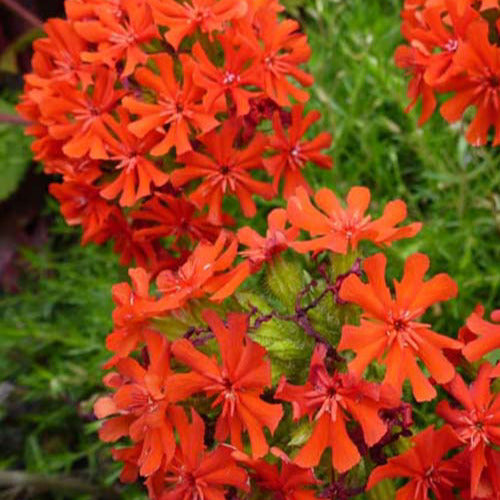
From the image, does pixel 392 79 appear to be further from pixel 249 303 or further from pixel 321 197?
pixel 249 303

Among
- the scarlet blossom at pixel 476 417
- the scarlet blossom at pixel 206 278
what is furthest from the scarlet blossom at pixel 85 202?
the scarlet blossom at pixel 476 417

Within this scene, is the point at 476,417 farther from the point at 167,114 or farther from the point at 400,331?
the point at 167,114

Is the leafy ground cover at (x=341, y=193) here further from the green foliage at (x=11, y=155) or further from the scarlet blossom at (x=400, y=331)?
the scarlet blossom at (x=400, y=331)

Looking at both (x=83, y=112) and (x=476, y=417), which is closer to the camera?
(x=476, y=417)

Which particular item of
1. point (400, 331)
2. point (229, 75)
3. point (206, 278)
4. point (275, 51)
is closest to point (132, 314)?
point (206, 278)

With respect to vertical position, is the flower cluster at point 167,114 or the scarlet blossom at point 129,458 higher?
the flower cluster at point 167,114

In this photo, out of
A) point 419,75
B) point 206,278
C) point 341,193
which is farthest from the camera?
point 341,193

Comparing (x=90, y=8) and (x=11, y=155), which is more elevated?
(x=90, y=8)

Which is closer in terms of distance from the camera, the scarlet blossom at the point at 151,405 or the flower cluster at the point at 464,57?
the scarlet blossom at the point at 151,405
